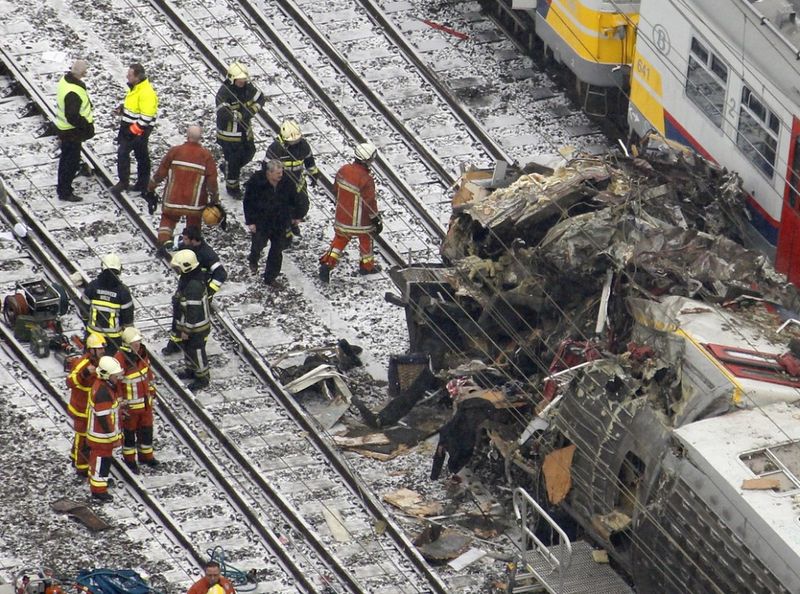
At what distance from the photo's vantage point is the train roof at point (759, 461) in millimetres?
19516

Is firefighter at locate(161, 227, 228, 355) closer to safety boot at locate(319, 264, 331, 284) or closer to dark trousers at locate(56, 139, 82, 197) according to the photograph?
safety boot at locate(319, 264, 331, 284)

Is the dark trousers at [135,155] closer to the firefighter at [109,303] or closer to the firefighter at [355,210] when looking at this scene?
the firefighter at [355,210]

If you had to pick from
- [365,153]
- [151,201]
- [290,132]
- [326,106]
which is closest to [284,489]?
[365,153]

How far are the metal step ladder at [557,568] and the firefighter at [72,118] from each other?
6.50 metres

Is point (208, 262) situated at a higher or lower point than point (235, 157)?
higher

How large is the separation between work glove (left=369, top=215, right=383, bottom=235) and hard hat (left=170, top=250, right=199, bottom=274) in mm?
2313

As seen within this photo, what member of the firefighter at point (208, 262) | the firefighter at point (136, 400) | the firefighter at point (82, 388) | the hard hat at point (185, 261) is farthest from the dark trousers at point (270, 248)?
the firefighter at point (82, 388)

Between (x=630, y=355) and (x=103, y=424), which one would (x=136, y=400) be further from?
(x=630, y=355)

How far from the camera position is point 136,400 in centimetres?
2250

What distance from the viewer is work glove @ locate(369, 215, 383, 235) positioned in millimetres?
25109

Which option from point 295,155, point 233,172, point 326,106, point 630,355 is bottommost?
point 326,106

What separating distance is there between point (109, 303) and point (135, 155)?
3.31 m

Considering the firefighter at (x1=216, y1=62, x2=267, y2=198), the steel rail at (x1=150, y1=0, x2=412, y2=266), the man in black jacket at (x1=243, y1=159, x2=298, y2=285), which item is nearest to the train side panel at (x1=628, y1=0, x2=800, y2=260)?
the steel rail at (x1=150, y1=0, x2=412, y2=266)

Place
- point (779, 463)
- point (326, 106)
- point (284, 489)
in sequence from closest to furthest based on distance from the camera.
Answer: point (779, 463), point (284, 489), point (326, 106)
